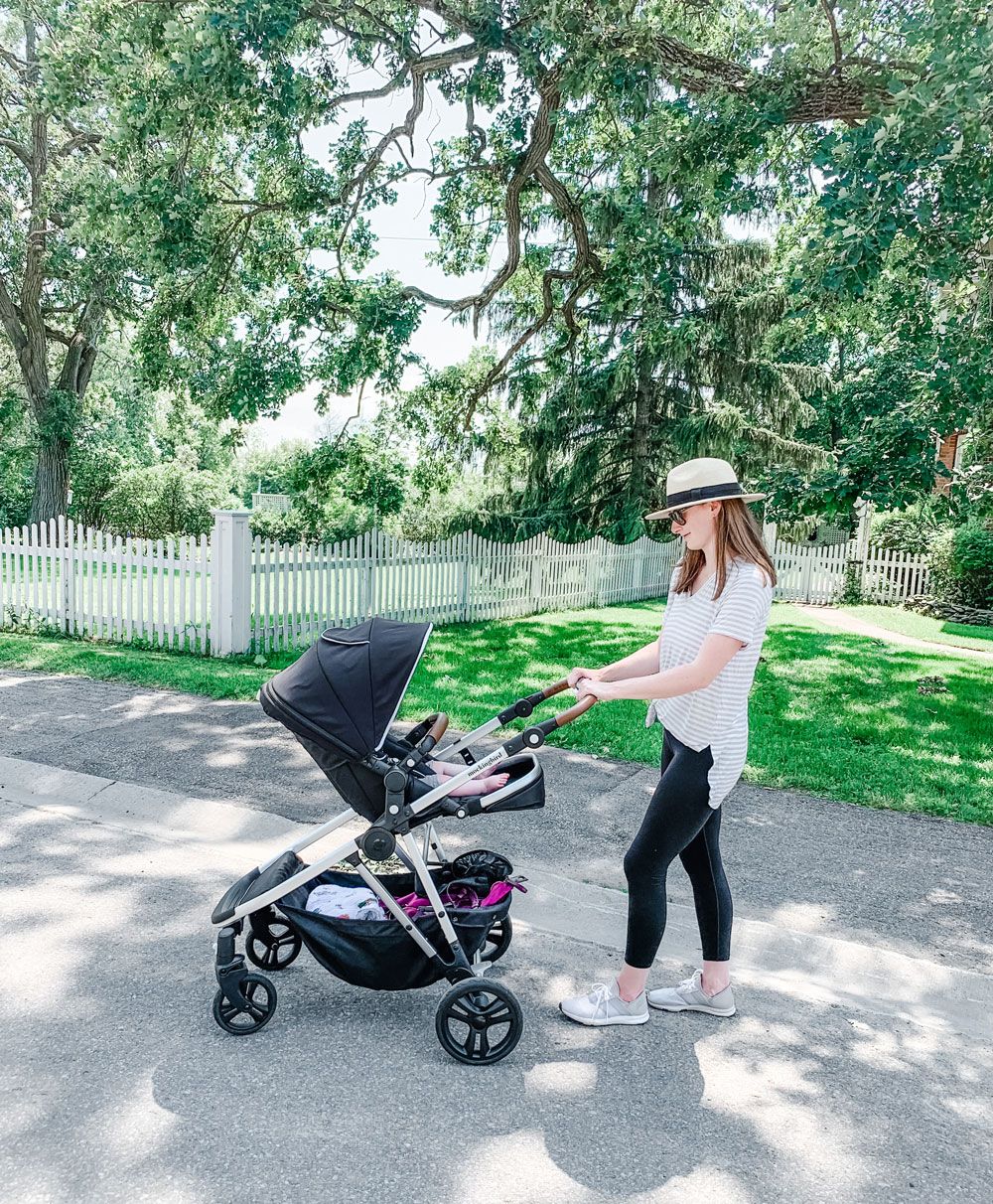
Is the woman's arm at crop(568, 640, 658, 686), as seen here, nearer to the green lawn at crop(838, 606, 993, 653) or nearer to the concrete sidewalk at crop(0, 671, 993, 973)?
the concrete sidewalk at crop(0, 671, 993, 973)

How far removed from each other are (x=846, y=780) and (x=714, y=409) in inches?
591

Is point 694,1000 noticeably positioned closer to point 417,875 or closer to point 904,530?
point 417,875

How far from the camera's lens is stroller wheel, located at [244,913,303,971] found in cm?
354

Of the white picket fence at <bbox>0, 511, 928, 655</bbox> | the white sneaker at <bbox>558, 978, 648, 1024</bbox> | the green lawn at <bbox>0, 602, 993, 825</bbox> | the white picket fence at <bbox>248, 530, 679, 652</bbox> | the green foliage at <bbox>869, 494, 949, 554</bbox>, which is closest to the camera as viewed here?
the white sneaker at <bbox>558, 978, 648, 1024</bbox>

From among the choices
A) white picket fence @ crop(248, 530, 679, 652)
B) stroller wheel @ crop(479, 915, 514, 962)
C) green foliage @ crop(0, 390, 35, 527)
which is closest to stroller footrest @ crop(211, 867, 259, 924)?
stroller wheel @ crop(479, 915, 514, 962)

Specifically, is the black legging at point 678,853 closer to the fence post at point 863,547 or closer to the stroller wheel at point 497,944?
the stroller wheel at point 497,944

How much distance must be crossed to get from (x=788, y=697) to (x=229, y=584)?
584 centimetres

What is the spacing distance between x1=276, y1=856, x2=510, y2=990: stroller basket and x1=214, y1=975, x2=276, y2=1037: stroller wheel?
20 centimetres

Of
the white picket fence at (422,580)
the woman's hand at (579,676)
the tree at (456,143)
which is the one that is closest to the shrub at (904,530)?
the white picket fence at (422,580)

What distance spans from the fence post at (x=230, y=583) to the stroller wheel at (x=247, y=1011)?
693 cm

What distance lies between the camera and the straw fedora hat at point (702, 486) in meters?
3.26

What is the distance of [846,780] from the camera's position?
6.41 meters

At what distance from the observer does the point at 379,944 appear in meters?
3.24

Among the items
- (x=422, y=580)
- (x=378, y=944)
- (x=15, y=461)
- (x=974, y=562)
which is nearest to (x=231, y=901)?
(x=378, y=944)
